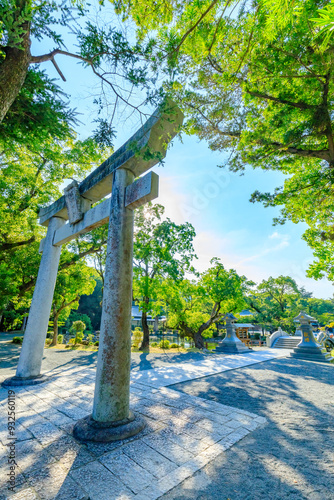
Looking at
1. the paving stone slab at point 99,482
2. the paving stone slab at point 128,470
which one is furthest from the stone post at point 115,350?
the paving stone slab at point 99,482

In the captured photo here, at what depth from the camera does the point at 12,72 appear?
3.06 metres

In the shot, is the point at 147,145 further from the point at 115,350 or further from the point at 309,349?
the point at 309,349

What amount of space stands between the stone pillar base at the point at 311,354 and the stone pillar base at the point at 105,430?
32.5ft

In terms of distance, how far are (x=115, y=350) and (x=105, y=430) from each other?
87 cm

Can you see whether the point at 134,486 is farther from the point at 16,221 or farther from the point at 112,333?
the point at 16,221

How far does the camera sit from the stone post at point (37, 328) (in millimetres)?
4895

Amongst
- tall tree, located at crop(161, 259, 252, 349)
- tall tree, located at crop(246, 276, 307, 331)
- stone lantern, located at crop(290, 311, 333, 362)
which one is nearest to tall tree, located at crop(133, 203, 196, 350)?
tall tree, located at crop(161, 259, 252, 349)

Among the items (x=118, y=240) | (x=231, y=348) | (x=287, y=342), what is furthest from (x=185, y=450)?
(x=287, y=342)

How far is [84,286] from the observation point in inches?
587

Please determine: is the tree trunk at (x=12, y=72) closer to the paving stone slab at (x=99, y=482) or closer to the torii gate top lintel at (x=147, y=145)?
the torii gate top lintel at (x=147, y=145)

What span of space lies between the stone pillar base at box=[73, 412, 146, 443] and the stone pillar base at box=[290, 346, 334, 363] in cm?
990

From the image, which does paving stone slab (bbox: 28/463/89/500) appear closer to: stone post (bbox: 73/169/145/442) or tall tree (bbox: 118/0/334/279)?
stone post (bbox: 73/169/145/442)

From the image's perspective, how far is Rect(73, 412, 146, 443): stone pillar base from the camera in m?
2.53

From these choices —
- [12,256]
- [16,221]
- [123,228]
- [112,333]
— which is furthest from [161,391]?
[12,256]
